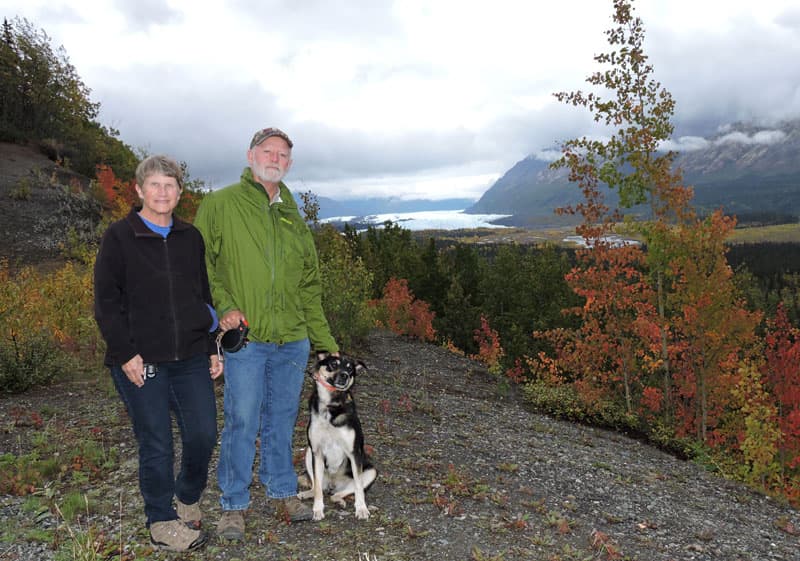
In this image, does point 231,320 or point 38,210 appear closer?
point 231,320

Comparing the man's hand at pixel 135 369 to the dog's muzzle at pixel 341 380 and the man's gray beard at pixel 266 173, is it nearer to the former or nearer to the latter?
the man's gray beard at pixel 266 173

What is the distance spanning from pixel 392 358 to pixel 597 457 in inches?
450

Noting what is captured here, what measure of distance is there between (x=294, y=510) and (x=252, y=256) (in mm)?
2910

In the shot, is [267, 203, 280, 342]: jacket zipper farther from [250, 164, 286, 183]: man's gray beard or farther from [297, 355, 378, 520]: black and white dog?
[297, 355, 378, 520]: black and white dog

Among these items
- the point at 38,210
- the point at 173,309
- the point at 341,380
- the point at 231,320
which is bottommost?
the point at 341,380

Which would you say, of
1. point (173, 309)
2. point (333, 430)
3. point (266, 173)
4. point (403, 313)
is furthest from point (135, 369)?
point (403, 313)

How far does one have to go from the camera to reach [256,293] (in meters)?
4.84

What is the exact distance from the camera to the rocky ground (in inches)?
219

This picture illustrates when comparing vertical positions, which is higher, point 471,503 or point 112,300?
point 112,300

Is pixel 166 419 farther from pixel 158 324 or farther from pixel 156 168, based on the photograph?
pixel 156 168

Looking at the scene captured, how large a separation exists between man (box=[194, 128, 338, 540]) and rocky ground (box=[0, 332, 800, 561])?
1.13 m

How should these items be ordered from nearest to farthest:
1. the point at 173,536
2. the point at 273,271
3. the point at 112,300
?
the point at 112,300 < the point at 173,536 < the point at 273,271

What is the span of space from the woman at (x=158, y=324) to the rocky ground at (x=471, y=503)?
4.67ft

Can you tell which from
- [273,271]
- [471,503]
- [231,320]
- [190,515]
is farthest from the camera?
[471,503]
